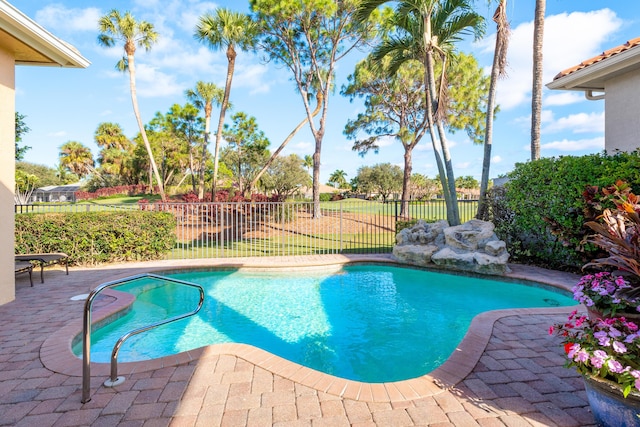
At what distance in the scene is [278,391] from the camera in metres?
2.56

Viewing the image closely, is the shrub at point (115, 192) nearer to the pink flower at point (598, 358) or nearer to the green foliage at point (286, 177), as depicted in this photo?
the green foliage at point (286, 177)

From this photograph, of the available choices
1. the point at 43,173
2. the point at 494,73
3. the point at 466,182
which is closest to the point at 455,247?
the point at 494,73

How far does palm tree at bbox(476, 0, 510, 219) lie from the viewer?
27.4 ft

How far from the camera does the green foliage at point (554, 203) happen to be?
569 cm

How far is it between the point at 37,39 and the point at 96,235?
16.1ft

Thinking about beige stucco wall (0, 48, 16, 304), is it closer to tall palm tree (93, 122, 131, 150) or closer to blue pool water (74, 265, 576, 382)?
blue pool water (74, 265, 576, 382)

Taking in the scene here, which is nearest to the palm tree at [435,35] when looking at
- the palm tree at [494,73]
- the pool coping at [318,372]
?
the palm tree at [494,73]

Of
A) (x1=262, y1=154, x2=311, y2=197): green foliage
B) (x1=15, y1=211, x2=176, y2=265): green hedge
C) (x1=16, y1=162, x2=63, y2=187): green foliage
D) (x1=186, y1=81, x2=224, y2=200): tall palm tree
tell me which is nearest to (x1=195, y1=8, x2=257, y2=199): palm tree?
(x1=186, y1=81, x2=224, y2=200): tall palm tree

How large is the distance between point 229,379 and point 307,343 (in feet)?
5.87

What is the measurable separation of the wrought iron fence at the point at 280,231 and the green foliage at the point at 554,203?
1655 millimetres

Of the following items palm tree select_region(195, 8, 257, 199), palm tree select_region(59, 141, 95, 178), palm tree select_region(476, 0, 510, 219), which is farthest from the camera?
palm tree select_region(59, 141, 95, 178)

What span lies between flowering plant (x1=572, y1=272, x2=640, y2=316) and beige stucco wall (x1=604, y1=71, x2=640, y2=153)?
6.03 meters

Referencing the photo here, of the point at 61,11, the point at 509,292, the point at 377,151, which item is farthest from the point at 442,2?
the point at 377,151

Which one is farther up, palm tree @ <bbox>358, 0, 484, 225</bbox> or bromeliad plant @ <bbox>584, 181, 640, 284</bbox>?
palm tree @ <bbox>358, 0, 484, 225</bbox>
